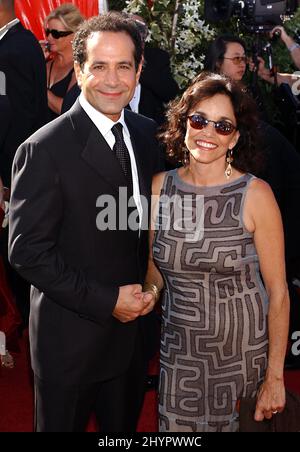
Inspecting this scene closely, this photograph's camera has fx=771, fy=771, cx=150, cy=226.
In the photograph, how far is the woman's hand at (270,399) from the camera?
2.46 meters

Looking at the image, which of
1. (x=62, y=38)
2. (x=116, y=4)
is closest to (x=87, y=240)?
(x=62, y=38)

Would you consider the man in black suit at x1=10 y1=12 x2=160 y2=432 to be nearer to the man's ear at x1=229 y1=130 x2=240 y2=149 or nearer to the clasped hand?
the clasped hand

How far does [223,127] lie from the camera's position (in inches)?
99.8

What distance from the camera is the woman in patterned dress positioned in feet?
8.14

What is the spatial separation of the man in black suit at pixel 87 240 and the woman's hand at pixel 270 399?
0.41 metres

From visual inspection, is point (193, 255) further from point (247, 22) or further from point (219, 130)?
point (247, 22)

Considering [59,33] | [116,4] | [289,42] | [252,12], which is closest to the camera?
[59,33]

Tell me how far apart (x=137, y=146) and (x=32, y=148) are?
0.48 meters

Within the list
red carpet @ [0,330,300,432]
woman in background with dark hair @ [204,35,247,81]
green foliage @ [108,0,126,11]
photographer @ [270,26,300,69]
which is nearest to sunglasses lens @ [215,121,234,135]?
red carpet @ [0,330,300,432]

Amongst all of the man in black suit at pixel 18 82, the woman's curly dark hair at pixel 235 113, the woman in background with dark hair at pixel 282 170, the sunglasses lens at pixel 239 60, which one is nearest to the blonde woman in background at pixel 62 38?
the man in black suit at pixel 18 82

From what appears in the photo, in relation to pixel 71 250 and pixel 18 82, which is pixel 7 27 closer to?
pixel 18 82

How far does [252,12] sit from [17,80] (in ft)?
7.29

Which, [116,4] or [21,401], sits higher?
[116,4]

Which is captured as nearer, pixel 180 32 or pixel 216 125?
pixel 216 125
